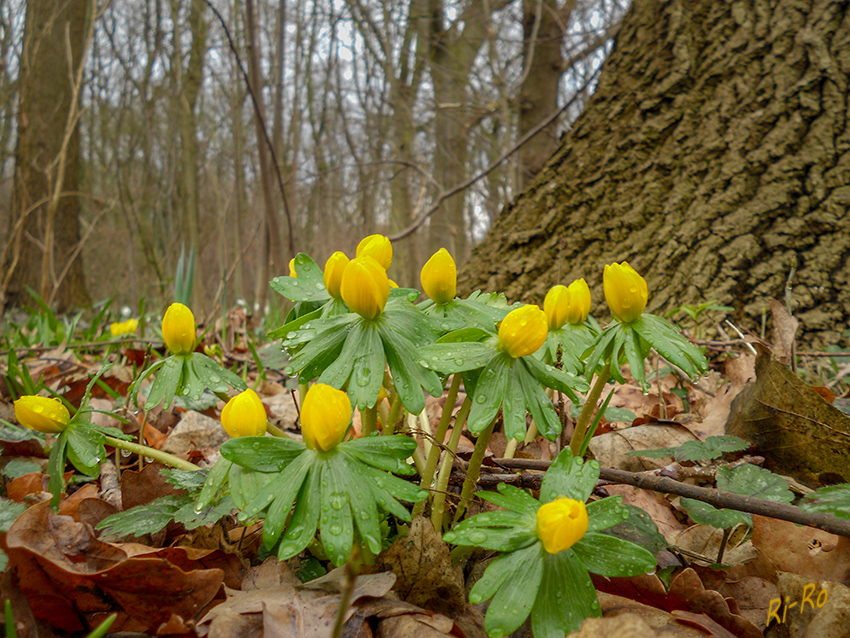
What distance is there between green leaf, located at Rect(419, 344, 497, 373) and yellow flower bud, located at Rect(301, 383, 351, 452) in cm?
13

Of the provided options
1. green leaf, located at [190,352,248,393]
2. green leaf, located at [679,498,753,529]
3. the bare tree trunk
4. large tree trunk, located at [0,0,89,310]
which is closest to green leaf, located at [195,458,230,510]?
green leaf, located at [190,352,248,393]

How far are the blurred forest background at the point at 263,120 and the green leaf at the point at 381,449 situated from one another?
260 cm

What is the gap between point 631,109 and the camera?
2514mm

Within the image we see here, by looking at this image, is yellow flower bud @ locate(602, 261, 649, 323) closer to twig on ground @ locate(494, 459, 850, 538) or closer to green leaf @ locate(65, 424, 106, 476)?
twig on ground @ locate(494, 459, 850, 538)

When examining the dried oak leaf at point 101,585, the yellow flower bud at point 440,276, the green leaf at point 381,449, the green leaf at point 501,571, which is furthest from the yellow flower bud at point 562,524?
the dried oak leaf at point 101,585

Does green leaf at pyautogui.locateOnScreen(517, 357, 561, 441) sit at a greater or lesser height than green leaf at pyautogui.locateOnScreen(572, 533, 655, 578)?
greater

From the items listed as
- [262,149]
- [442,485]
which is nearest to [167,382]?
[442,485]

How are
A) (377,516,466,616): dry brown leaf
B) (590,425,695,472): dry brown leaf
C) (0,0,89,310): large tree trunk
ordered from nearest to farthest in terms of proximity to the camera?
(377,516,466,616): dry brown leaf
(590,425,695,472): dry brown leaf
(0,0,89,310): large tree trunk

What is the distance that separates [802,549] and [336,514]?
87 cm

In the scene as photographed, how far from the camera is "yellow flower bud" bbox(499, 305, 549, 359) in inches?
28.3

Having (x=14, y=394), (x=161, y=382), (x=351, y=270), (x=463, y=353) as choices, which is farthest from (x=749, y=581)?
(x=14, y=394)

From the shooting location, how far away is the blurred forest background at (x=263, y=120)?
13.1 feet

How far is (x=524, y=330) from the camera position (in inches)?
28.4

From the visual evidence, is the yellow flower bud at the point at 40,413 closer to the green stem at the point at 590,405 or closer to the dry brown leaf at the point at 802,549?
the green stem at the point at 590,405
